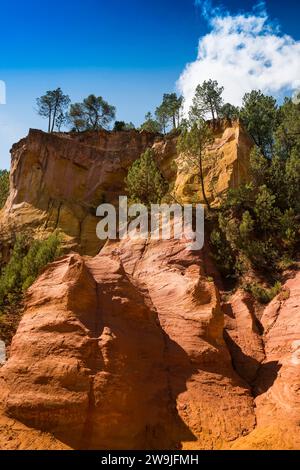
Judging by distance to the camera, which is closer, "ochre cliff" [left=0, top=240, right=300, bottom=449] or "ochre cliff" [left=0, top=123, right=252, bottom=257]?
"ochre cliff" [left=0, top=240, right=300, bottom=449]

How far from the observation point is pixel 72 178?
45.7m

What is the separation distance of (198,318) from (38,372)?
7.64 metres

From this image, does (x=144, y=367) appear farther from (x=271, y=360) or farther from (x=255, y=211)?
(x=255, y=211)

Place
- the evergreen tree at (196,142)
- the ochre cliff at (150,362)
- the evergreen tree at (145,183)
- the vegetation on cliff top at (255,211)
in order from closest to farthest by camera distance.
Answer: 1. the ochre cliff at (150,362)
2. the vegetation on cliff top at (255,211)
3. the evergreen tree at (196,142)
4. the evergreen tree at (145,183)

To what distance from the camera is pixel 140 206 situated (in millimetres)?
33250

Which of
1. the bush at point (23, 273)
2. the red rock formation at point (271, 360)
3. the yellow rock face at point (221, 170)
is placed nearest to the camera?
the red rock formation at point (271, 360)

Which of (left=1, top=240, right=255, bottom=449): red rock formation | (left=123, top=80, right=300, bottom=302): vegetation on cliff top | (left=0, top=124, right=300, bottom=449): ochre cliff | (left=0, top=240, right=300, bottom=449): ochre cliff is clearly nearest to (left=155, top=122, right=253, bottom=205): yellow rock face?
(left=123, top=80, right=300, bottom=302): vegetation on cliff top

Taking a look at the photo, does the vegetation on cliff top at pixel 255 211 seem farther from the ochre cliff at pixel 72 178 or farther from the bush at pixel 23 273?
the bush at pixel 23 273

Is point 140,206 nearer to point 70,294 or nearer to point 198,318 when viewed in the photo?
point 198,318

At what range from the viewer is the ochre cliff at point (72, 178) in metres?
40.8

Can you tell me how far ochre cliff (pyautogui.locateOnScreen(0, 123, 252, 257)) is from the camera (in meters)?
40.8

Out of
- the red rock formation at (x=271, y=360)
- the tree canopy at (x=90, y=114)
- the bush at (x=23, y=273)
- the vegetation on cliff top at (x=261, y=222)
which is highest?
the tree canopy at (x=90, y=114)

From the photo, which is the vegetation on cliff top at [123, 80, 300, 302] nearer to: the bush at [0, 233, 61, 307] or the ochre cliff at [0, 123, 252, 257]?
the ochre cliff at [0, 123, 252, 257]

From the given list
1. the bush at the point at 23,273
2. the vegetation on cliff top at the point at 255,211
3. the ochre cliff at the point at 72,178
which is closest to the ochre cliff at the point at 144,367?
the vegetation on cliff top at the point at 255,211
